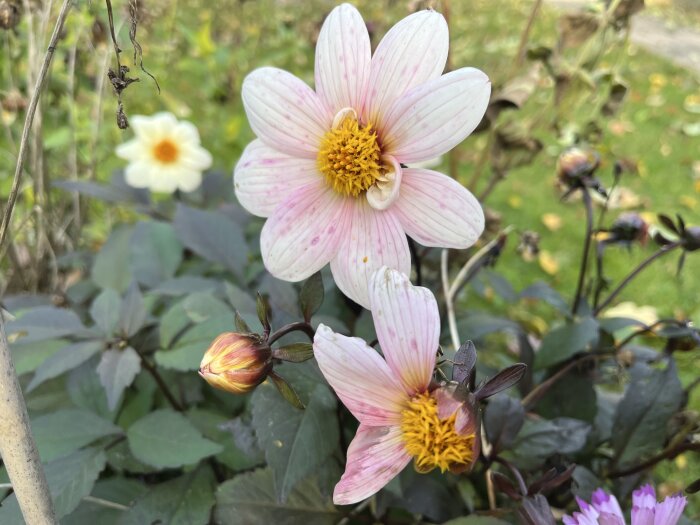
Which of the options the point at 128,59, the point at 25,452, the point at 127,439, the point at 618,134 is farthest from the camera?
the point at 618,134

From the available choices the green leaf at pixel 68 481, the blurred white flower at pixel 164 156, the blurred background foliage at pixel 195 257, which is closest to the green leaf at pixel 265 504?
the blurred background foliage at pixel 195 257

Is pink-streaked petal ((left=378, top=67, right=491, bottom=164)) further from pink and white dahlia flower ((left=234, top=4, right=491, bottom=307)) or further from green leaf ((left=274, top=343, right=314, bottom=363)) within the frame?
green leaf ((left=274, top=343, right=314, bottom=363))

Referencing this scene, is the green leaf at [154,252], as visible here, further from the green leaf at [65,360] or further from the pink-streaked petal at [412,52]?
the pink-streaked petal at [412,52]

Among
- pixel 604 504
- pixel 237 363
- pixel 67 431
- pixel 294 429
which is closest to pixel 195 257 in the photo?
pixel 67 431

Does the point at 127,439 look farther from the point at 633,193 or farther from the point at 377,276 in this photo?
the point at 633,193

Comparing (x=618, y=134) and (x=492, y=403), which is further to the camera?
(x=618, y=134)

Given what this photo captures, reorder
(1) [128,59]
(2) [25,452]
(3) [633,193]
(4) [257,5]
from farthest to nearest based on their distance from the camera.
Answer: (4) [257,5]
(3) [633,193]
(1) [128,59]
(2) [25,452]

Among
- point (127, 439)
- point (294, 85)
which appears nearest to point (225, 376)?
point (294, 85)
